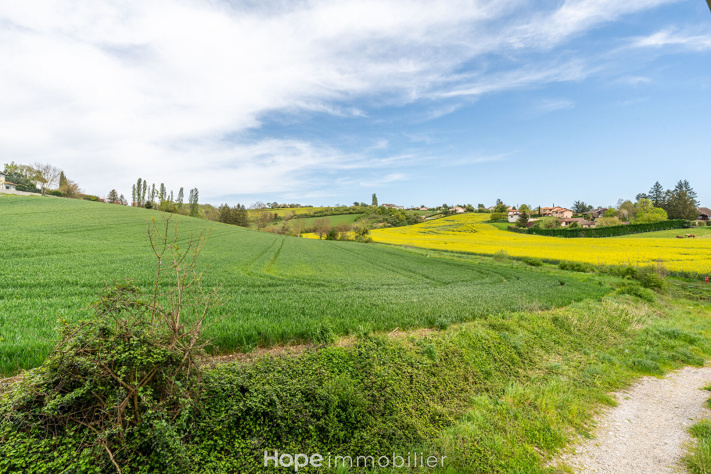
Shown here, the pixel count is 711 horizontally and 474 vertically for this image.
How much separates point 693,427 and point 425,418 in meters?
5.41

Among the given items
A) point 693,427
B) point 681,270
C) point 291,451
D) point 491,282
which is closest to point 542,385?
point 693,427

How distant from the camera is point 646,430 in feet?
19.1

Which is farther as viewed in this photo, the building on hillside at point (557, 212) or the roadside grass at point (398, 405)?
the building on hillside at point (557, 212)

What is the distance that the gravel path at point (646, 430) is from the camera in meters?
4.89

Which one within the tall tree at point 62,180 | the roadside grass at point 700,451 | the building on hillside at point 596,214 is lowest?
the roadside grass at point 700,451

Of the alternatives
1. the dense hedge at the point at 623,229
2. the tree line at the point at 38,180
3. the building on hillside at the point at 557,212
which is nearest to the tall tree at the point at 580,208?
the building on hillside at the point at 557,212

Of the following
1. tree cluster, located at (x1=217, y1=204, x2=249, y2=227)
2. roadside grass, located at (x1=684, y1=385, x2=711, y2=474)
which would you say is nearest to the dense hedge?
roadside grass, located at (x1=684, y1=385, x2=711, y2=474)

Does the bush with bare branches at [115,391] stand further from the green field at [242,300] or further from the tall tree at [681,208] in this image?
the tall tree at [681,208]

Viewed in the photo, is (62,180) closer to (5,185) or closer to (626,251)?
(5,185)

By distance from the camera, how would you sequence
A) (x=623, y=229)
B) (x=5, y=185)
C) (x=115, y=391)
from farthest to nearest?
(x=5, y=185)
(x=623, y=229)
(x=115, y=391)

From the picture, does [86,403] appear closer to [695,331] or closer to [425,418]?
[425,418]

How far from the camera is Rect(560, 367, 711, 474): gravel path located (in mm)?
4887

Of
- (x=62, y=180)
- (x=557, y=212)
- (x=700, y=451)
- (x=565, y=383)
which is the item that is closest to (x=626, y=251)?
(x=565, y=383)

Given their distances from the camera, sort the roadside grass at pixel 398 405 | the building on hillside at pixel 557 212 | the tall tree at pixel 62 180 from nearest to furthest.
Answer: the roadside grass at pixel 398 405 → the tall tree at pixel 62 180 → the building on hillside at pixel 557 212
